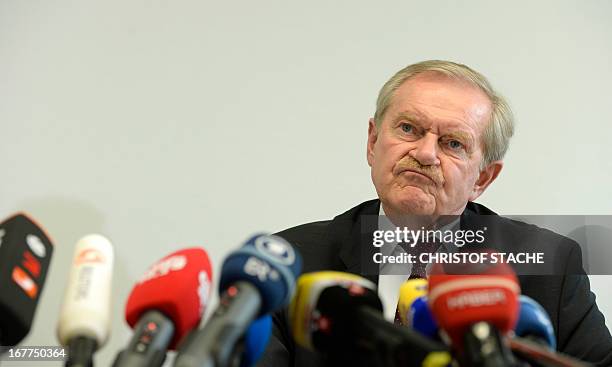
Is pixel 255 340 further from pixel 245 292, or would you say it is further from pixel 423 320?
pixel 423 320

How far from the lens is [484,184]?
214 cm

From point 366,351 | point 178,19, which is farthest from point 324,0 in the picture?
point 366,351

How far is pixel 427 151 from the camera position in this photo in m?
1.90

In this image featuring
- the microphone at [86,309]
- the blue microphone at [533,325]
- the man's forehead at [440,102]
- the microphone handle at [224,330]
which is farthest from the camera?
the man's forehead at [440,102]

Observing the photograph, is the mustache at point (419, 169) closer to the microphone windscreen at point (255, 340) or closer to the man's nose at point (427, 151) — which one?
the man's nose at point (427, 151)

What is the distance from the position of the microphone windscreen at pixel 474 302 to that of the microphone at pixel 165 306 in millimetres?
276

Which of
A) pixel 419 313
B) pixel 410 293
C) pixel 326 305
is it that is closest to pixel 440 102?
pixel 410 293

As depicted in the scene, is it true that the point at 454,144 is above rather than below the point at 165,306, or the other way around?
above

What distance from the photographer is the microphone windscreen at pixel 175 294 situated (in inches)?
34.7

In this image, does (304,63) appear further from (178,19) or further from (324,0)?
(178,19)

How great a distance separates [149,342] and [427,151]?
3.93 ft

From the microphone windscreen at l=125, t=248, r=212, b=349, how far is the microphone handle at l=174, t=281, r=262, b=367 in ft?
0.15

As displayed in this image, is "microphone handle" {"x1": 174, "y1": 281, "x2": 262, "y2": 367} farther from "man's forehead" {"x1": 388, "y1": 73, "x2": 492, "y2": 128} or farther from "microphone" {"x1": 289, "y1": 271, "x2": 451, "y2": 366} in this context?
"man's forehead" {"x1": 388, "y1": 73, "x2": 492, "y2": 128}

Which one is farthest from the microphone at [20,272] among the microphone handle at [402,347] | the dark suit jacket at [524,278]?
the dark suit jacket at [524,278]
